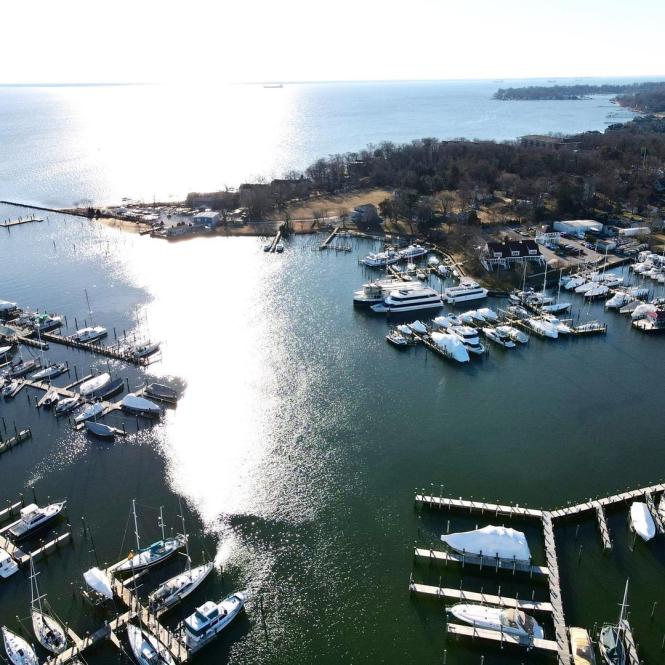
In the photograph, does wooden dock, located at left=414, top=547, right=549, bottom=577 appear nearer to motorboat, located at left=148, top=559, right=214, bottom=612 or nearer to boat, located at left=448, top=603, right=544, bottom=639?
boat, located at left=448, top=603, right=544, bottom=639

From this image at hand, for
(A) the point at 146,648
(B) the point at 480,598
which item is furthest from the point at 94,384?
(B) the point at 480,598

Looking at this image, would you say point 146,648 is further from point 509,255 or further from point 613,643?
point 509,255

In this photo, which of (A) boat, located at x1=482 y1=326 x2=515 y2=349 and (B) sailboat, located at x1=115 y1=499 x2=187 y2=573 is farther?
(A) boat, located at x1=482 y1=326 x2=515 y2=349

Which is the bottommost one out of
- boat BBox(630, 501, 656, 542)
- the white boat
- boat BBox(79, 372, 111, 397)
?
boat BBox(630, 501, 656, 542)

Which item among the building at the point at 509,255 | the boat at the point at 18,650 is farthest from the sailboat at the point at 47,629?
the building at the point at 509,255

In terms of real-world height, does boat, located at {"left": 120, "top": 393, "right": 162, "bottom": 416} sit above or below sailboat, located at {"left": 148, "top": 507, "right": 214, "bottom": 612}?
above

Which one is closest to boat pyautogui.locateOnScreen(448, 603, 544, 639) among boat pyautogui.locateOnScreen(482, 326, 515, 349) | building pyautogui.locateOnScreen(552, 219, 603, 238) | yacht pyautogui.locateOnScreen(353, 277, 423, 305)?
boat pyautogui.locateOnScreen(482, 326, 515, 349)

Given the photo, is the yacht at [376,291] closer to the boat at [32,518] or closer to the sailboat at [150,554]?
the sailboat at [150,554]
